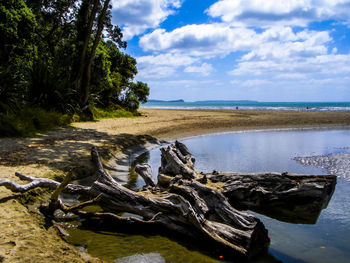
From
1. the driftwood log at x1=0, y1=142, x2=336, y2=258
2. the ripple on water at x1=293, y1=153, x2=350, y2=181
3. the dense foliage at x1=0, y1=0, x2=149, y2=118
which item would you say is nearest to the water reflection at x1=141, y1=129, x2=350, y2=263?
the ripple on water at x1=293, y1=153, x2=350, y2=181

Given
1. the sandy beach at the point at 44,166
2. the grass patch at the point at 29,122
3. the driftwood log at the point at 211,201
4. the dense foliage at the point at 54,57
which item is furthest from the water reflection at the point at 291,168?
the dense foliage at the point at 54,57

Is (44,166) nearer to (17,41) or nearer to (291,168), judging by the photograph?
(291,168)

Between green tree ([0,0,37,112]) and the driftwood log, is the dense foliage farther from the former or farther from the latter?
the driftwood log

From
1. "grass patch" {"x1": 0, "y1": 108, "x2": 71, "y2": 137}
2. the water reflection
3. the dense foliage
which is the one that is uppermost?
the dense foliage

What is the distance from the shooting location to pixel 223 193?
554 centimetres

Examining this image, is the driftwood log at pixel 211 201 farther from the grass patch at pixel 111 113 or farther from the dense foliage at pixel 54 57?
the grass patch at pixel 111 113

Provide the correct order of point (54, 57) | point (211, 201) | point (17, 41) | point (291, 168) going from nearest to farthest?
point (211, 201)
point (291, 168)
point (17, 41)
point (54, 57)

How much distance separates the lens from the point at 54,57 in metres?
19.6

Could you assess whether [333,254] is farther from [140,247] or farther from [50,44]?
[50,44]

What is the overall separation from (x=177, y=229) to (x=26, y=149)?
6.45 m

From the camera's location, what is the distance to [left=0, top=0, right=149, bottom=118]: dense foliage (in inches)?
580

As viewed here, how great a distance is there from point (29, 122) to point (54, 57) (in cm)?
885

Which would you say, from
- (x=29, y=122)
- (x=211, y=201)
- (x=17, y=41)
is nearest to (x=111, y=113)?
(x=17, y=41)

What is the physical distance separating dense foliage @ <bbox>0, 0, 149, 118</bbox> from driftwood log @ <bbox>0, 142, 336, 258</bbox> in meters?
8.52
